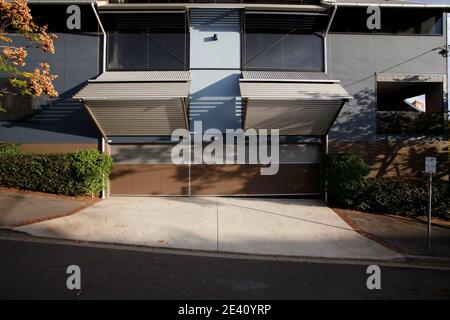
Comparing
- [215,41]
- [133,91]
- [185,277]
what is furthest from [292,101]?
[185,277]

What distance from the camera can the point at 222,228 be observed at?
9500 millimetres

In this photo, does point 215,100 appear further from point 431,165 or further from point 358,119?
point 431,165

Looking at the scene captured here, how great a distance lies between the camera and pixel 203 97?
44.6 ft

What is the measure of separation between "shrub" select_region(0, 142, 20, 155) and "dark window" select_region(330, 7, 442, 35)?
13557 mm

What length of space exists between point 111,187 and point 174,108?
4317 millimetres

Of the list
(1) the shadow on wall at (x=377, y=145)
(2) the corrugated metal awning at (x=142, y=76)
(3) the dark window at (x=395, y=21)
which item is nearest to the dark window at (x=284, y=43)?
(3) the dark window at (x=395, y=21)

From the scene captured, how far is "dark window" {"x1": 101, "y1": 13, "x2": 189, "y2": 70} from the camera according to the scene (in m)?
13.7

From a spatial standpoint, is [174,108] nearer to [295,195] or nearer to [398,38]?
[295,195]

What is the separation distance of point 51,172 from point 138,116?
3.73m

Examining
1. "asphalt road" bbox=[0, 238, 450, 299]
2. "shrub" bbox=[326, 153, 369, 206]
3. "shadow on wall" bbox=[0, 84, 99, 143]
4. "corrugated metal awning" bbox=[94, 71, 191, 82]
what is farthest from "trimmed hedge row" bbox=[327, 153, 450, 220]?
"shadow on wall" bbox=[0, 84, 99, 143]

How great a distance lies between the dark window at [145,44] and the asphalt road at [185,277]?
8.51m

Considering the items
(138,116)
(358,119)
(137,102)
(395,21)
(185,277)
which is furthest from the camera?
(395,21)

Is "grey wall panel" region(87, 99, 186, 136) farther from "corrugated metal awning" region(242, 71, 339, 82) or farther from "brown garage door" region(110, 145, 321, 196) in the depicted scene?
"corrugated metal awning" region(242, 71, 339, 82)
